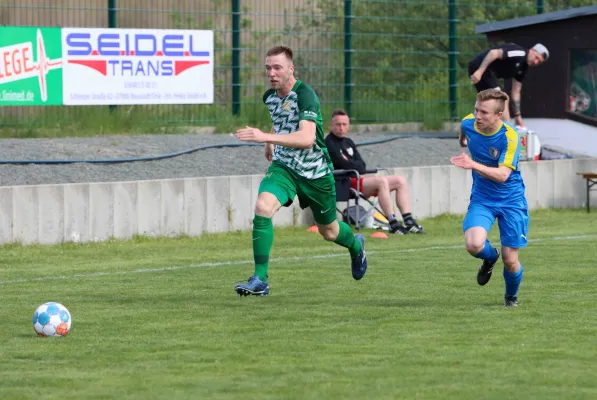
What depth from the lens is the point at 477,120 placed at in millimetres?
9945

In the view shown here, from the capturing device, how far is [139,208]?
16.4 meters

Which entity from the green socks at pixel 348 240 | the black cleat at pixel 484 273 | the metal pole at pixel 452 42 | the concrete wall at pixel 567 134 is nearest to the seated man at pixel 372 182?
the green socks at pixel 348 240

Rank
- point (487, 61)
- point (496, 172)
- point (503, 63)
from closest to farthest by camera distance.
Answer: point (496, 172) → point (487, 61) → point (503, 63)

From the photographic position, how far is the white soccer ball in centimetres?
871

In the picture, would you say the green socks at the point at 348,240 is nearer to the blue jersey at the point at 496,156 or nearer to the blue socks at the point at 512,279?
the blue jersey at the point at 496,156

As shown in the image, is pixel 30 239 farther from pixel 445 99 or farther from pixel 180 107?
pixel 445 99

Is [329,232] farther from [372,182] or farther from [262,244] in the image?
[372,182]

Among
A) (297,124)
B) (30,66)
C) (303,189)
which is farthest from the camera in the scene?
(30,66)

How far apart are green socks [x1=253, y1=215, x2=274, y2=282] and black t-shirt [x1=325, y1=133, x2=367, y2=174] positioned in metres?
6.70

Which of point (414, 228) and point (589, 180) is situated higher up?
point (589, 180)

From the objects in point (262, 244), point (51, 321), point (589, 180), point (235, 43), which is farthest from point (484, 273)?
point (235, 43)

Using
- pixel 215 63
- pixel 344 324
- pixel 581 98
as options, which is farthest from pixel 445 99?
pixel 344 324

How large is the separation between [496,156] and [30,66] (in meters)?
10.5

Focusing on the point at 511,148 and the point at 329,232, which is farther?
the point at 329,232
